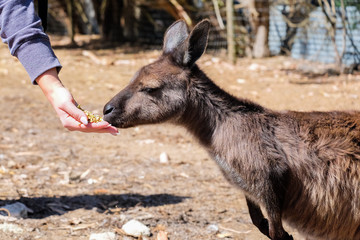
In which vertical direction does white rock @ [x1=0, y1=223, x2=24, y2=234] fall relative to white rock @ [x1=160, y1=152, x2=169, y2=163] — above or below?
above

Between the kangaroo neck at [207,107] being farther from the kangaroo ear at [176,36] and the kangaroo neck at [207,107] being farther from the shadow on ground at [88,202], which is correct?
the shadow on ground at [88,202]

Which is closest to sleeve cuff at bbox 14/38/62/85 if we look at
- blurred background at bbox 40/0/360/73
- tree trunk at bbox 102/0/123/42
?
blurred background at bbox 40/0/360/73

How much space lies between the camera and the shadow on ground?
380 centimetres

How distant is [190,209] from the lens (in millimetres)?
3895

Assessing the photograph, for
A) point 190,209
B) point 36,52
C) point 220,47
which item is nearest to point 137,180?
point 190,209

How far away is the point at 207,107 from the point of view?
312cm

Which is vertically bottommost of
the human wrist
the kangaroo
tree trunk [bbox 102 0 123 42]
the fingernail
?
tree trunk [bbox 102 0 123 42]

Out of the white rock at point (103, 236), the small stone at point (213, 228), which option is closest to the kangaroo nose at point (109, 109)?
the white rock at point (103, 236)

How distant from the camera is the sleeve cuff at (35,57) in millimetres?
2510

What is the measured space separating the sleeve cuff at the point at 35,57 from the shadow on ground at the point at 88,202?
59.4 inches

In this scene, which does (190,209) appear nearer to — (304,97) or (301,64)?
(304,97)

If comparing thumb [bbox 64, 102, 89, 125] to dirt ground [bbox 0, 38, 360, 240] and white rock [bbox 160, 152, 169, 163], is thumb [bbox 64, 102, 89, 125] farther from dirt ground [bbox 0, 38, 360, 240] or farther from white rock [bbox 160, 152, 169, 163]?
white rock [bbox 160, 152, 169, 163]

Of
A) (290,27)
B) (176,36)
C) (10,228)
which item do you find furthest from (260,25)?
(10,228)

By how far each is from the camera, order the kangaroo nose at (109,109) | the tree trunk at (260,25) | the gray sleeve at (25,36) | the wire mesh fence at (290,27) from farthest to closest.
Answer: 1. the tree trunk at (260,25)
2. the wire mesh fence at (290,27)
3. the kangaroo nose at (109,109)
4. the gray sleeve at (25,36)
